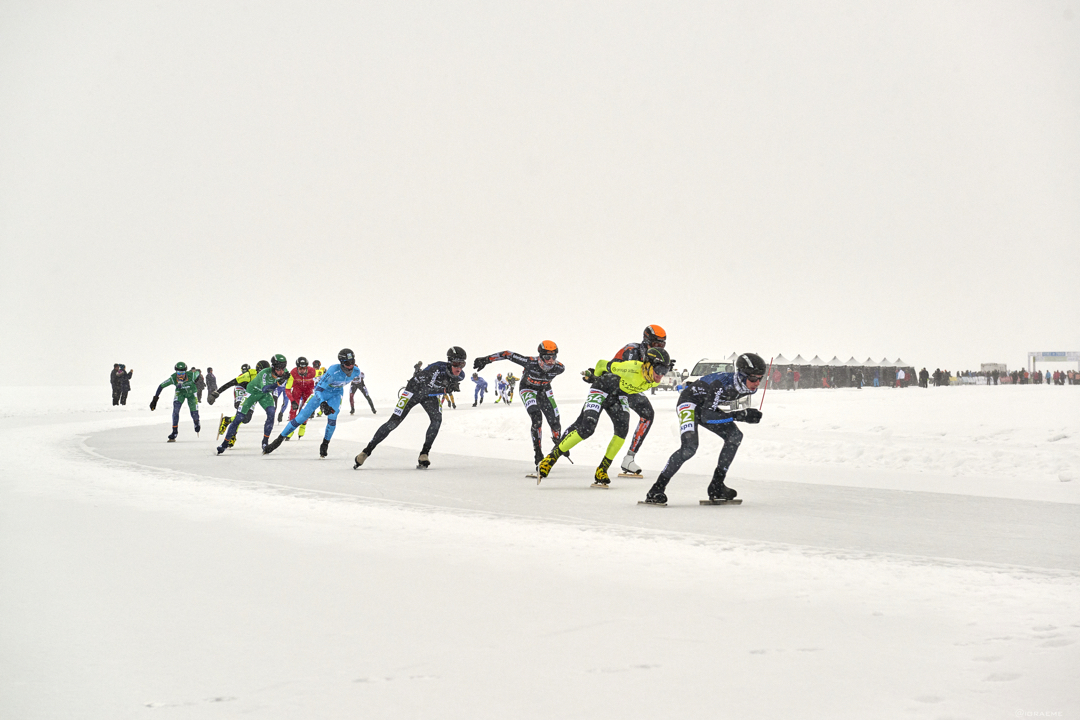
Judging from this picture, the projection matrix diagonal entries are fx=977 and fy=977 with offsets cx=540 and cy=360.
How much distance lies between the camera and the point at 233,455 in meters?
18.3

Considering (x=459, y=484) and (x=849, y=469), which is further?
(x=849, y=469)

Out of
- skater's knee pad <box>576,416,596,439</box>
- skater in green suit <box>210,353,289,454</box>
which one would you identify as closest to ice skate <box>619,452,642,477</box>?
skater's knee pad <box>576,416,596,439</box>

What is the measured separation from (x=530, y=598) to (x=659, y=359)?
7070 millimetres

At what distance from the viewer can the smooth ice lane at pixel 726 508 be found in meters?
8.64

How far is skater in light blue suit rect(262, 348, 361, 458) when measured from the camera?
17562 millimetres

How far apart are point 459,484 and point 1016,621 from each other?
8.94 metres

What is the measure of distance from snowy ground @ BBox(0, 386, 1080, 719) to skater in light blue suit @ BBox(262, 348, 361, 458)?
12.2 feet

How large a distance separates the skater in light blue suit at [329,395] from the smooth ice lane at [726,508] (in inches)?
17.7

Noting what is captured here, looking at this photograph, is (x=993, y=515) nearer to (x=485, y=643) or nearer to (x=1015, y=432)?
(x=485, y=643)

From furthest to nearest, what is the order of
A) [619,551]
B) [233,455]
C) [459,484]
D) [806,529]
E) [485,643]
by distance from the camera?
[233,455] → [459,484] → [806,529] → [619,551] → [485,643]

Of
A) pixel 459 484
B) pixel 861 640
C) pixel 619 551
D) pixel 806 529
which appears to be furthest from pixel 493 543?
pixel 459 484

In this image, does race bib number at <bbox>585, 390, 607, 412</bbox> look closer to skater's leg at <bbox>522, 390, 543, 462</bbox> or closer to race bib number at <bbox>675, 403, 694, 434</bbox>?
skater's leg at <bbox>522, 390, 543, 462</bbox>

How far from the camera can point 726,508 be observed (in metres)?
11.2

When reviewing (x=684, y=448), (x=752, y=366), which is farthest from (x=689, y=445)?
(x=752, y=366)
